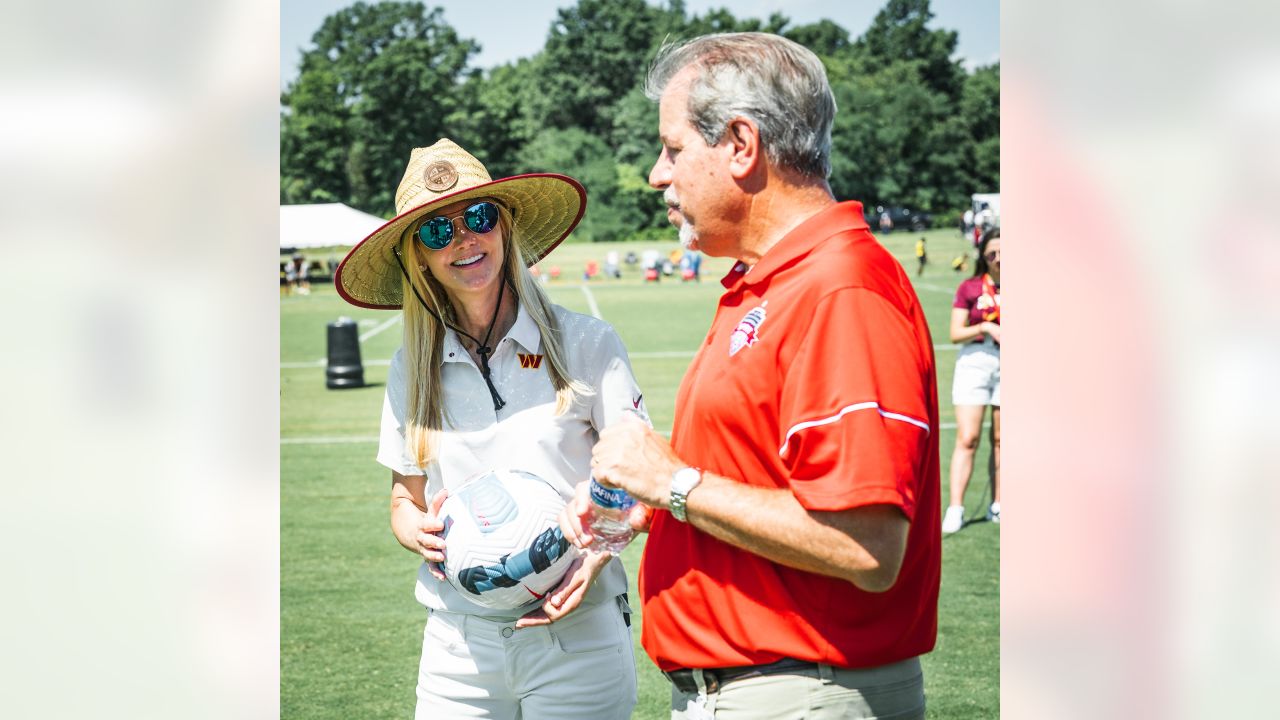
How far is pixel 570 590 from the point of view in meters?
3.11

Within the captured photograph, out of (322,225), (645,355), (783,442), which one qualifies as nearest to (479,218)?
(783,442)

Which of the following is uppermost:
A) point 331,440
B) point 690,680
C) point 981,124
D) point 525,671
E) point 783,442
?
point 981,124

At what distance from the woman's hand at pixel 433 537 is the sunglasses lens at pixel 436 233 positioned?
2.32 ft

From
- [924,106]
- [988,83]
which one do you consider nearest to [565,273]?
[924,106]

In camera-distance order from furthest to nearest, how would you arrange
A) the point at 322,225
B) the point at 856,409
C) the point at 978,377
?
the point at 322,225 → the point at 978,377 → the point at 856,409

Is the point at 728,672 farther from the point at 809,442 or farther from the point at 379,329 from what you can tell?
the point at 379,329

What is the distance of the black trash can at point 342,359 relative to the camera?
1766 centimetres

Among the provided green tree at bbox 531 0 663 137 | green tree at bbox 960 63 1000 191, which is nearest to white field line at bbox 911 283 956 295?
green tree at bbox 960 63 1000 191

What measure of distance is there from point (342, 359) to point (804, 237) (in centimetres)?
1606

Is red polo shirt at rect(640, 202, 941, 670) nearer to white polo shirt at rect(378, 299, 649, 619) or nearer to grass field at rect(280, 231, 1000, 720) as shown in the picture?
white polo shirt at rect(378, 299, 649, 619)
